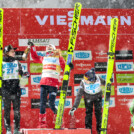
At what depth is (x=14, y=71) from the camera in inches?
222

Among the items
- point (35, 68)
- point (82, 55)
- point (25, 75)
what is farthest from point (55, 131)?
point (82, 55)

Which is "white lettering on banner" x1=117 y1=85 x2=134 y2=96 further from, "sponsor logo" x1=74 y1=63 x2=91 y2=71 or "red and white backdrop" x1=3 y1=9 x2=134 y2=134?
"sponsor logo" x1=74 y1=63 x2=91 y2=71

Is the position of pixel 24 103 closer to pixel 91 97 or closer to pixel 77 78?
pixel 77 78

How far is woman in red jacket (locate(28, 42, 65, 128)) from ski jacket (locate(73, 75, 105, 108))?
1.40 ft

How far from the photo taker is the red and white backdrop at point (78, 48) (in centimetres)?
623

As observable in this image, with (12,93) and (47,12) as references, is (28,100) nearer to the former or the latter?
(12,93)

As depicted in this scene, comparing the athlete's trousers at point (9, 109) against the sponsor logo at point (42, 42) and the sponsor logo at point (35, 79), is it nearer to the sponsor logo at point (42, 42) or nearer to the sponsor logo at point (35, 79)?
the sponsor logo at point (35, 79)

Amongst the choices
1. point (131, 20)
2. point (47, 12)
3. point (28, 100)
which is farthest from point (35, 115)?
point (131, 20)

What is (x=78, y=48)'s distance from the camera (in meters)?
6.39

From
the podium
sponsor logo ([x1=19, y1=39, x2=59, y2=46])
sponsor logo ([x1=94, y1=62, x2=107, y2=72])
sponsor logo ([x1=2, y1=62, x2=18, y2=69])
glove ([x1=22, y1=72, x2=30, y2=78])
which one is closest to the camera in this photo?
the podium

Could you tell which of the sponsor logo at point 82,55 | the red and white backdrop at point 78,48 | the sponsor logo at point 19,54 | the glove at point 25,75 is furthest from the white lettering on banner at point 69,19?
the glove at point 25,75

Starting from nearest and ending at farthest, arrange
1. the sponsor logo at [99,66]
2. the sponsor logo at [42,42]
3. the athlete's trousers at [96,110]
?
the athlete's trousers at [96,110] < the sponsor logo at [42,42] < the sponsor logo at [99,66]

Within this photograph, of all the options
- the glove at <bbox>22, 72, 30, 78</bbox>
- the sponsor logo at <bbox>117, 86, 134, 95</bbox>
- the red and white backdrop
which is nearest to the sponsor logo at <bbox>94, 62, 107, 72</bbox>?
the red and white backdrop

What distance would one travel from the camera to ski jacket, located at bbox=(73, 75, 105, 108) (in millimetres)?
5812
